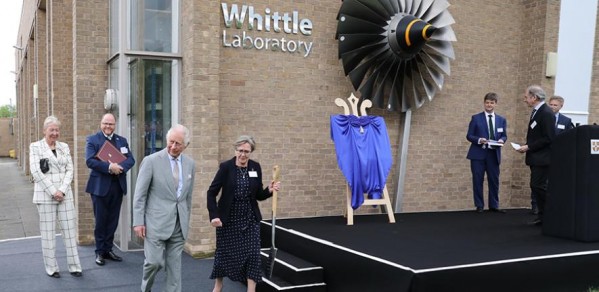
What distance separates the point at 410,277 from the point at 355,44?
3906 mm

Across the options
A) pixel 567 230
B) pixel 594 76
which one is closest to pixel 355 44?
pixel 567 230

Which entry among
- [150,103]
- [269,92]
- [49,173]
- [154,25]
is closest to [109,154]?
[49,173]

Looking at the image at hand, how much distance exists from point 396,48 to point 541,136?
225 centimetres

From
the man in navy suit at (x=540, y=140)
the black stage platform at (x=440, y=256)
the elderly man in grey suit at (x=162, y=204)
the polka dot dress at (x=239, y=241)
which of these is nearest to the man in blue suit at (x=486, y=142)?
the man in navy suit at (x=540, y=140)

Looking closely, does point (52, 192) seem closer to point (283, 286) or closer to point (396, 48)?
point (283, 286)

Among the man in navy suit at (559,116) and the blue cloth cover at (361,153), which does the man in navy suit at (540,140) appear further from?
the blue cloth cover at (361,153)

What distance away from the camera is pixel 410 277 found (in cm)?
381

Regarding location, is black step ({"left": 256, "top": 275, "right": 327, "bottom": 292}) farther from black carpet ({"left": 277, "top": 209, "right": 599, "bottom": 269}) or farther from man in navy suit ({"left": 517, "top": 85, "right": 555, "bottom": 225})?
man in navy suit ({"left": 517, "top": 85, "right": 555, "bottom": 225})

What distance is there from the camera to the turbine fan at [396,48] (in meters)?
6.85

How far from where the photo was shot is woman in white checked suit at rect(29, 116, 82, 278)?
17.0 feet

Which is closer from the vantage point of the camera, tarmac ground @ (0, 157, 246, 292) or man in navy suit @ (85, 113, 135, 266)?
tarmac ground @ (0, 157, 246, 292)

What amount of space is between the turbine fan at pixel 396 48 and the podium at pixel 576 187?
2.27m

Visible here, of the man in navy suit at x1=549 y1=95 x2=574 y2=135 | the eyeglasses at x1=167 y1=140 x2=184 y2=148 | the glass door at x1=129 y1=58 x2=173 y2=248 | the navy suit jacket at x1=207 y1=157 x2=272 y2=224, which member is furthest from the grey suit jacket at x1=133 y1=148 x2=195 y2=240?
the man in navy suit at x1=549 y1=95 x2=574 y2=135

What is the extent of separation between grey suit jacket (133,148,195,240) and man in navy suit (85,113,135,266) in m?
1.93
